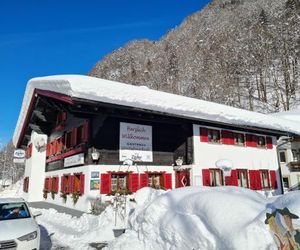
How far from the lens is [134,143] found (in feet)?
52.0

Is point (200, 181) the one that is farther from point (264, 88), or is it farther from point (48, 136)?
point (264, 88)

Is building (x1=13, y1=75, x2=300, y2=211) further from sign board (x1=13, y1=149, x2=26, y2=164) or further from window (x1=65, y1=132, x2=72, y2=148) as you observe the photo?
sign board (x1=13, y1=149, x2=26, y2=164)

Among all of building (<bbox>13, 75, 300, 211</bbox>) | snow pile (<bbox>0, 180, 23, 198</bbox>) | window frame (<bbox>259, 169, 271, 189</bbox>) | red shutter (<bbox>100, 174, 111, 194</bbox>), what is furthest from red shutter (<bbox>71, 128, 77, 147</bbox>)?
snow pile (<bbox>0, 180, 23, 198</bbox>)

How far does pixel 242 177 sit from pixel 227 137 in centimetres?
278

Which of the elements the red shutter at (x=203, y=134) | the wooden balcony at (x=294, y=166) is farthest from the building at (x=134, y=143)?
the wooden balcony at (x=294, y=166)

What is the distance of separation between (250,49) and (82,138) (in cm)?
4157

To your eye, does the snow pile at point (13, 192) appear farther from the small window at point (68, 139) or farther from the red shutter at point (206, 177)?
the red shutter at point (206, 177)

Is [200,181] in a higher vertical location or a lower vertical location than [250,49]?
lower

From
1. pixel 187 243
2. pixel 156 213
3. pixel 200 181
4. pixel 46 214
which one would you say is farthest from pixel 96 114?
pixel 187 243

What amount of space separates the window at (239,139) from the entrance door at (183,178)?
464cm

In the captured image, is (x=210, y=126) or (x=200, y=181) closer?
(x=200, y=181)

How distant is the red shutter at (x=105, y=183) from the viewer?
1441 centimetres

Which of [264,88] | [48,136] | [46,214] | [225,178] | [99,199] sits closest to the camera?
[99,199]

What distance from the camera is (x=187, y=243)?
5.73 meters
